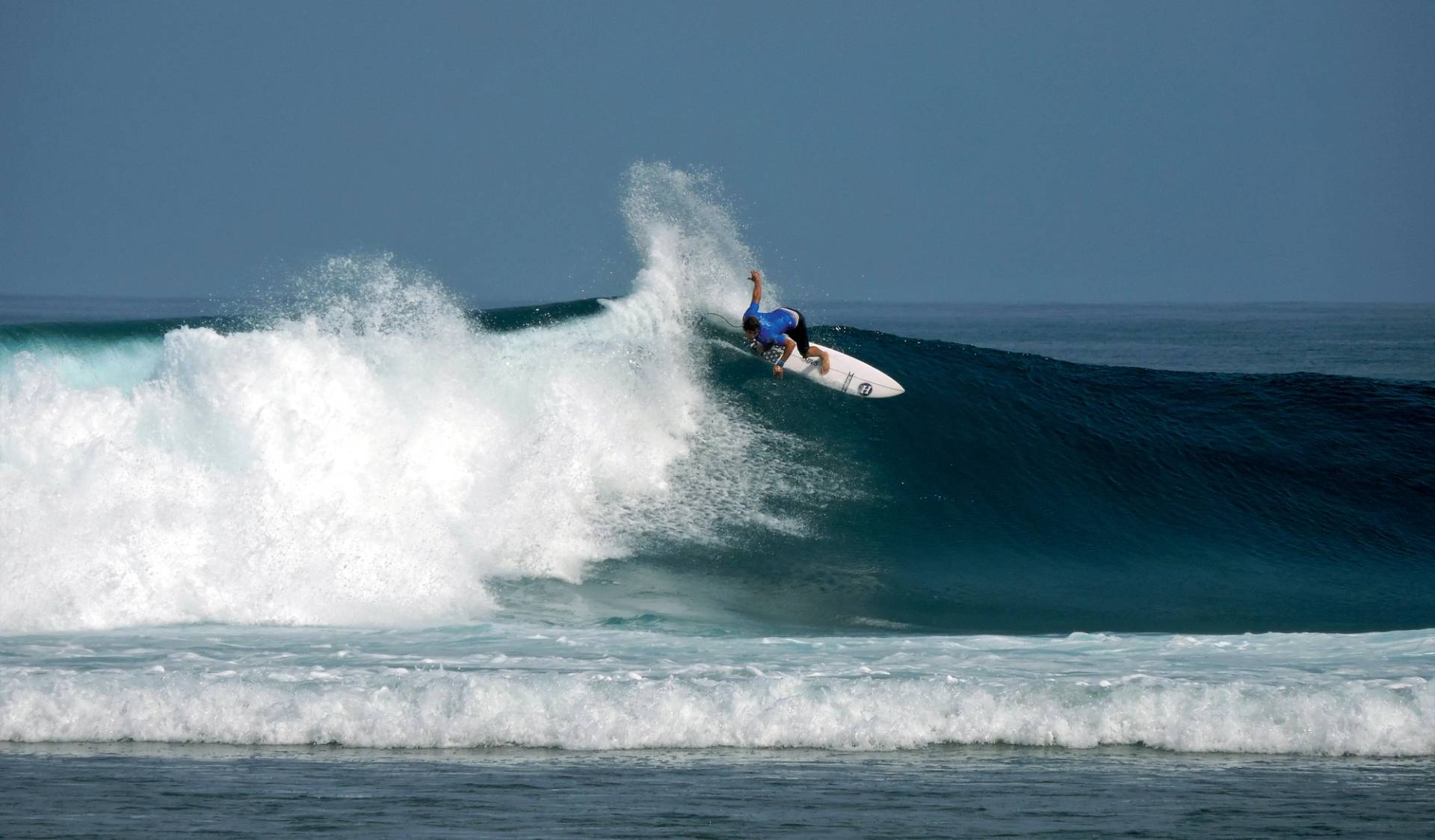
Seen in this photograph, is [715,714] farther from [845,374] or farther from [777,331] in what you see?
[845,374]

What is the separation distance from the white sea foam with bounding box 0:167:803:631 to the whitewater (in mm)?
30

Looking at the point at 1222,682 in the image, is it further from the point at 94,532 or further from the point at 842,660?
the point at 94,532

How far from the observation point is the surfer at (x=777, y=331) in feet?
38.1

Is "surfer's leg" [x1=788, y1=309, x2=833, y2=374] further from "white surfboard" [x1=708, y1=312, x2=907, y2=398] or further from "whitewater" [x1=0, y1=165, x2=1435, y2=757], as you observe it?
"whitewater" [x1=0, y1=165, x2=1435, y2=757]

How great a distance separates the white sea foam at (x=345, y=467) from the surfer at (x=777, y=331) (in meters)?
0.78

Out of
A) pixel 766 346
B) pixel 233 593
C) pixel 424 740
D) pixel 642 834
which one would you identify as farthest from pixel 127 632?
pixel 766 346

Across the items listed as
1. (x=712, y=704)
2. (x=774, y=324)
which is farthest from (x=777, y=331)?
(x=712, y=704)

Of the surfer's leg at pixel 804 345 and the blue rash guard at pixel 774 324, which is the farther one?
the surfer's leg at pixel 804 345

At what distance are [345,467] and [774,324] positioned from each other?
13.1ft

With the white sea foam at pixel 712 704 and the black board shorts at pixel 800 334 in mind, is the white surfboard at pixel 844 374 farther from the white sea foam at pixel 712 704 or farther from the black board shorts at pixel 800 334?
the white sea foam at pixel 712 704

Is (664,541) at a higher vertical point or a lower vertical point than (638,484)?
lower

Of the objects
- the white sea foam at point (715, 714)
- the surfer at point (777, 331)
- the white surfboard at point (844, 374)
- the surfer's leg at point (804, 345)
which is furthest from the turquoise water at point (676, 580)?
the surfer at point (777, 331)

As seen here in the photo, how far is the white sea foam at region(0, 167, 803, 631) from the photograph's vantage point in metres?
8.76

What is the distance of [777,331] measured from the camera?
1189 centimetres
